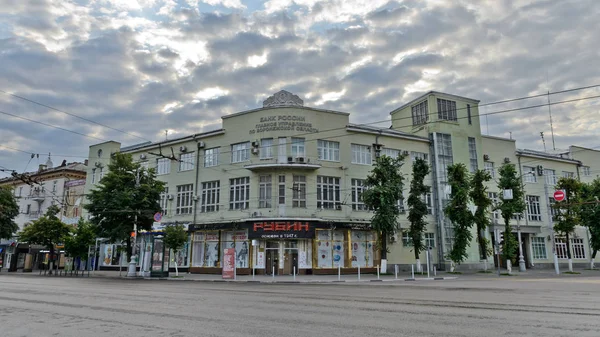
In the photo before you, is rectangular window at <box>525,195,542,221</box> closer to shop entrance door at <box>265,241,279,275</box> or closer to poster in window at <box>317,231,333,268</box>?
poster in window at <box>317,231,333,268</box>

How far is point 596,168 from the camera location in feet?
182

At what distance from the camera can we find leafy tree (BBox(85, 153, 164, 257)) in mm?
33906

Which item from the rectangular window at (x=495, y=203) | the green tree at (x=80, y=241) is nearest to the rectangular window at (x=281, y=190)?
the green tree at (x=80, y=241)

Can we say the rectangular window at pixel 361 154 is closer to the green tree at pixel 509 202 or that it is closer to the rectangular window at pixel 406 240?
the rectangular window at pixel 406 240

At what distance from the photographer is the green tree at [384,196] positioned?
34188mm

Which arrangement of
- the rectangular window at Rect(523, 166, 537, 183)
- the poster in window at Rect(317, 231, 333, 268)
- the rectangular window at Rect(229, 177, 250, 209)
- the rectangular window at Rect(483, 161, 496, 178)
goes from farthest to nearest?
the rectangular window at Rect(523, 166, 537, 183) < the rectangular window at Rect(483, 161, 496, 178) < the rectangular window at Rect(229, 177, 250, 209) < the poster in window at Rect(317, 231, 333, 268)

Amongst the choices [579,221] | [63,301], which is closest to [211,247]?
[63,301]

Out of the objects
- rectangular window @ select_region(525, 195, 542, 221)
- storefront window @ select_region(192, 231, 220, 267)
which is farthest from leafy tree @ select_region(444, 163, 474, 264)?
storefront window @ select_region(192, 231, 220, 267)

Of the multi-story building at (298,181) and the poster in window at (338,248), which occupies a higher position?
the multi-story building at (298,181)

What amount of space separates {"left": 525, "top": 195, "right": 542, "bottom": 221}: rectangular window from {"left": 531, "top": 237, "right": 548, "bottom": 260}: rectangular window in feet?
7.94

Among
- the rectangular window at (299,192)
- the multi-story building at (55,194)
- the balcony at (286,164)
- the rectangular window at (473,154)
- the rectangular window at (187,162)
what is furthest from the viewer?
the multi-story building at (55,194)

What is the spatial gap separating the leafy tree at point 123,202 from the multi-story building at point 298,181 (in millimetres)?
3282

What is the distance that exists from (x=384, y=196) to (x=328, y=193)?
5.68 meters

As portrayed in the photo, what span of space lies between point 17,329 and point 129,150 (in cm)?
4237
